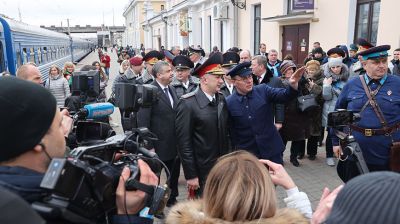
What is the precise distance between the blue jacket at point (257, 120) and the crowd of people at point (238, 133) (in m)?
0.01

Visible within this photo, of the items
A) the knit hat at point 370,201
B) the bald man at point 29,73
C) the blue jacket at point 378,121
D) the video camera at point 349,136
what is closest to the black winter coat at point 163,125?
the bald man at point 29,73

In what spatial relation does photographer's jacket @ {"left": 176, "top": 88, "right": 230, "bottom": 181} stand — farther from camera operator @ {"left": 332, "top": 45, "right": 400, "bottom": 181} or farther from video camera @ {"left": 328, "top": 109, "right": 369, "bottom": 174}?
camera operator @ {"left": 332, "top": 45, "right": 400, "bottom": 181}

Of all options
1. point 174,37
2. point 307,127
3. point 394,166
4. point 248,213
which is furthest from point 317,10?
point 174,37

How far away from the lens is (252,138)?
3.46 metres

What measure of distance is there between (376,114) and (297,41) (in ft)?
33.6

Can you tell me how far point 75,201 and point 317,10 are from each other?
11.6 metres

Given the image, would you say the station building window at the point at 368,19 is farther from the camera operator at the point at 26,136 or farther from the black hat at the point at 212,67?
the camera operator at the point at 26,136

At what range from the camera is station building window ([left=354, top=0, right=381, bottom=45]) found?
9321mm

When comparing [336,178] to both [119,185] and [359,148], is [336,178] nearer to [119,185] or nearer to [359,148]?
[359,148]

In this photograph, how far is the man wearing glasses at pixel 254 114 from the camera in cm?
341

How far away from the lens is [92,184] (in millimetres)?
1293

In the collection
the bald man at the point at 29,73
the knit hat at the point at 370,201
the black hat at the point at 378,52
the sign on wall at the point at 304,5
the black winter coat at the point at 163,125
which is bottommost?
the black winter coat at the point at 163,125

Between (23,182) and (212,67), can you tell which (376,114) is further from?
(23,182)

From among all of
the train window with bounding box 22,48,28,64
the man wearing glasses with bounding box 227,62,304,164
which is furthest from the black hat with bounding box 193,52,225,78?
the train window with bounding box 22,48,28,64
